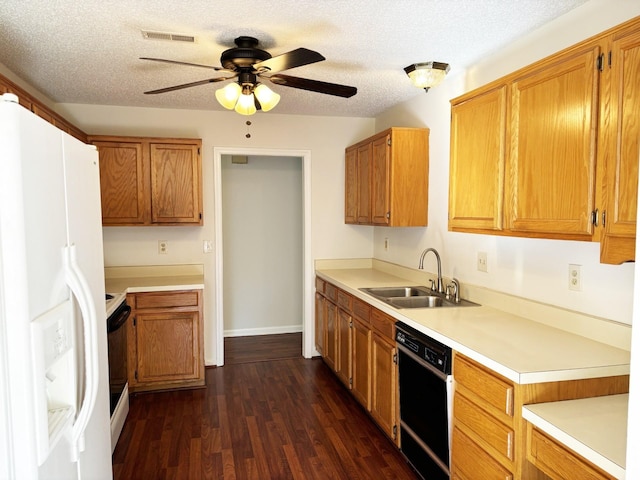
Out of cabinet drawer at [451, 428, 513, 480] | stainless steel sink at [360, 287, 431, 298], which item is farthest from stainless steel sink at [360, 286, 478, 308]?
cabinet drawer at [451, 428, 513, 480]

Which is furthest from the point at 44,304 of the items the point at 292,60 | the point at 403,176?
the point at 403,176

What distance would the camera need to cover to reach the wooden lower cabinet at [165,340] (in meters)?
3.58

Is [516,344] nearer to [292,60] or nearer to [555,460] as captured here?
[555,460]

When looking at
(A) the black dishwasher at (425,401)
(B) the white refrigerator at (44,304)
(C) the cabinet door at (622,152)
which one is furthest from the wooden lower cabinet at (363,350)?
(B) the white refrigerator at (44,304)

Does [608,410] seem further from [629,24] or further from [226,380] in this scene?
[226,380]

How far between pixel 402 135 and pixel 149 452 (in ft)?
9.05

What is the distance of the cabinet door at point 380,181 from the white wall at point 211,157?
2.76 ft

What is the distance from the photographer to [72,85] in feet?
10.8

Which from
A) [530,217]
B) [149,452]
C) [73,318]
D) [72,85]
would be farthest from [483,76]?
[149,452]

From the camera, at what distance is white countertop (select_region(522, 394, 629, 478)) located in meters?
1.23

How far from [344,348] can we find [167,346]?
57.3 inches

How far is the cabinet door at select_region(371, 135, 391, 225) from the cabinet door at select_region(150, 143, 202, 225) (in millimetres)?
1509

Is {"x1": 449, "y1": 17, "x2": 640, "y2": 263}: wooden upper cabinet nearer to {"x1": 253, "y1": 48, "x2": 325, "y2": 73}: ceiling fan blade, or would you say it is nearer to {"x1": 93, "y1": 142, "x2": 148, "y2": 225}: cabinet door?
{"x1": 253, "y1": 48, "x2": 325, "y2": 73}: ceiling fan blade

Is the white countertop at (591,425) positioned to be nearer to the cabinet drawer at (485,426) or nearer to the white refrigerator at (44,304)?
the cabinet drawer at (485,426)
